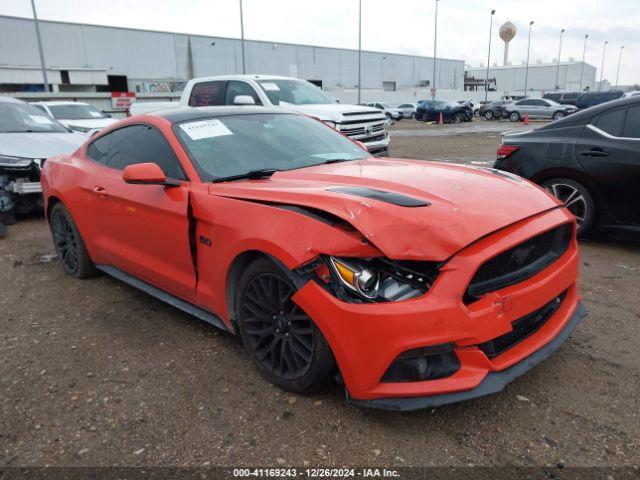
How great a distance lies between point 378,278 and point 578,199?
145 inches

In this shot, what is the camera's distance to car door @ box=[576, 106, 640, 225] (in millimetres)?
4762

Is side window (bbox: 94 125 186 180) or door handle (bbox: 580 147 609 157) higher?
side window (bbox: 94 125 186 180)

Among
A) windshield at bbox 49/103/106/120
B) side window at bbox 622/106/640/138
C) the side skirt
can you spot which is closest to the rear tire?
the side skirt

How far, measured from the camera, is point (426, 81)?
86562 millimetres

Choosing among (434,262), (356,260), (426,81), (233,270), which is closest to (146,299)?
(233,270)

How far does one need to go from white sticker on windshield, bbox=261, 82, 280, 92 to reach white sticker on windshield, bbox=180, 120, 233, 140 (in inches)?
258

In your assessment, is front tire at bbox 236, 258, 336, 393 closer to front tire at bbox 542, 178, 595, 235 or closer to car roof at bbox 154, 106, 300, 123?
car roof at bbox 154, 106, 300, 123

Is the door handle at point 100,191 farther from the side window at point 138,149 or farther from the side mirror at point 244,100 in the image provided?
the side mirror at point 244,100

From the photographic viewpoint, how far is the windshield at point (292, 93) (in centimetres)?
995

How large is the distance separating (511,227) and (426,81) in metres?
89.7

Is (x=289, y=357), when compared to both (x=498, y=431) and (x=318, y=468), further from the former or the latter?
(x=498, y=431)

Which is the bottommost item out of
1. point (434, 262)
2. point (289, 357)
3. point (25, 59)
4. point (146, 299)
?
point (146, 299)

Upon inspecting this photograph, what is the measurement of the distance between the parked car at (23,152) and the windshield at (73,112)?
5.17 meters

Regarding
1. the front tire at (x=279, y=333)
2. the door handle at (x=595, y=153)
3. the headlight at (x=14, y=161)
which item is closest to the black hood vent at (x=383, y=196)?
the front tire at (x=279, y=333)
